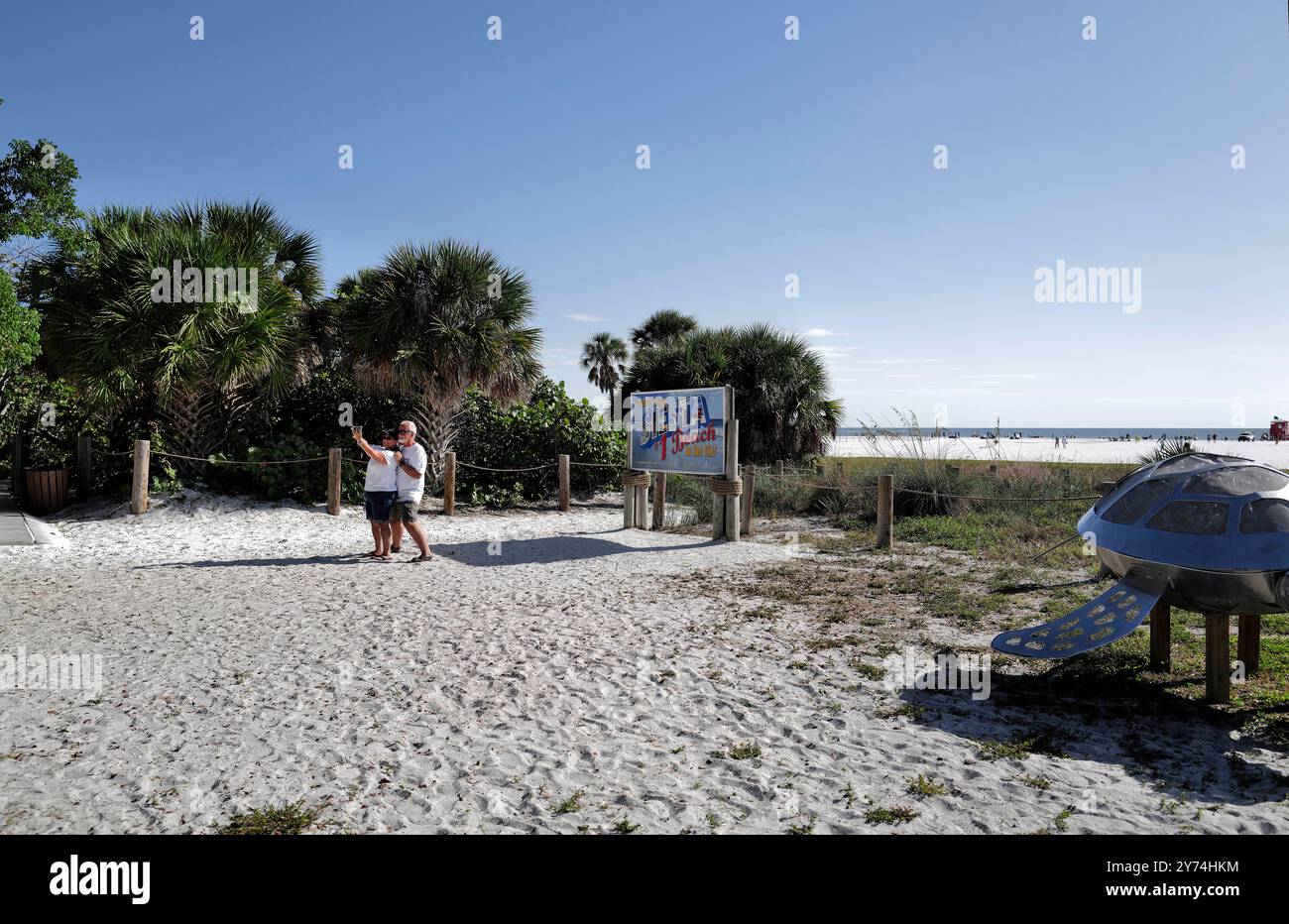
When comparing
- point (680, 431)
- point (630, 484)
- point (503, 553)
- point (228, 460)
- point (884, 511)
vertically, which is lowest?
point (503, 553)

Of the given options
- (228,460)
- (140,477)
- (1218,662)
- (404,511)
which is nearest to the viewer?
(1218,662)

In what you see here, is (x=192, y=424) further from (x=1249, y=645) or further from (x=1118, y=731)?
(x=1249, y=645)

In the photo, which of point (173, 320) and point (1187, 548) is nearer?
point (1187, 548)

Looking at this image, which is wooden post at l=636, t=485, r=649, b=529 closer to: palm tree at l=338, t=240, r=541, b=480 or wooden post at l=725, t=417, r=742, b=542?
wooden post at l=725, t=417, r=742, b=542

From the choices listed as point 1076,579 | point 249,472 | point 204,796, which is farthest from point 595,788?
point 249,472

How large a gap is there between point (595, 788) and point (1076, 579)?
7.00 m

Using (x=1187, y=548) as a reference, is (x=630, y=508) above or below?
below

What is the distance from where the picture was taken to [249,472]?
14.4 m

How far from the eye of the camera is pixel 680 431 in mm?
12711

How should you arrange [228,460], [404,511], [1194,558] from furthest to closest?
1. [228,460]
2. [404,511]
3. [1194,558]

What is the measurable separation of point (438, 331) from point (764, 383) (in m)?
9.56

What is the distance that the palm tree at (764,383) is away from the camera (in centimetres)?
2127

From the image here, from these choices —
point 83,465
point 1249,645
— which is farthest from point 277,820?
point 83,465

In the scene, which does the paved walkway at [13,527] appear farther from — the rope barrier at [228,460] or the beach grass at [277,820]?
the beach grass at [277,820]
